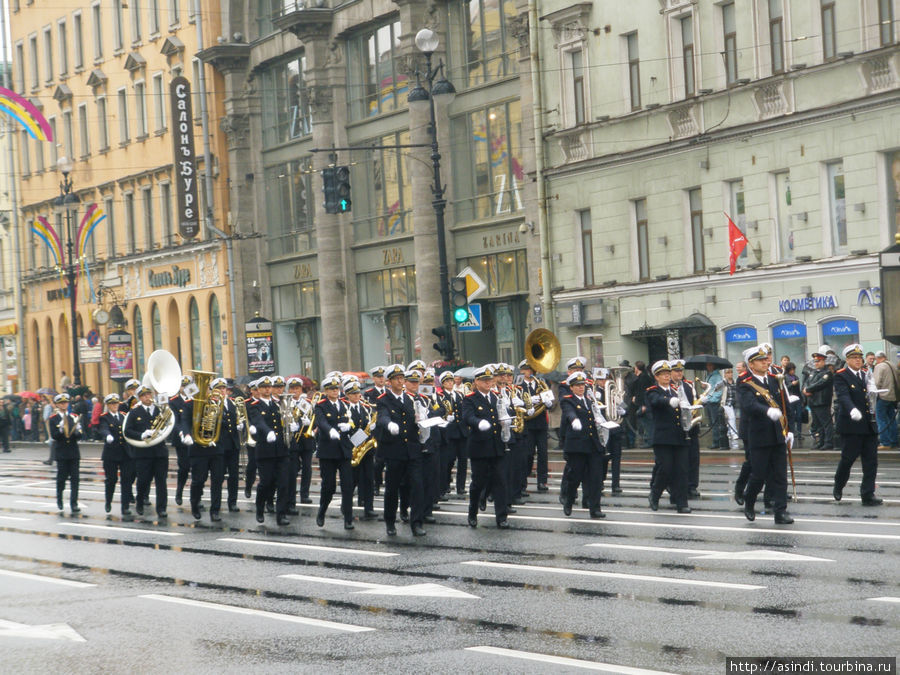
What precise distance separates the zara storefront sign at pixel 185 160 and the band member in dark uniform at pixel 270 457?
123 ft

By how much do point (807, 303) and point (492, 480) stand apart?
15.1 meters

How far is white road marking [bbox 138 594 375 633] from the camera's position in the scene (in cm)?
1192

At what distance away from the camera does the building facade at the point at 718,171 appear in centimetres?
3106

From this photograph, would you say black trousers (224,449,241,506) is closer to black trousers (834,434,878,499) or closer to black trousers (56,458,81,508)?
black trousers (56,458,81,508)

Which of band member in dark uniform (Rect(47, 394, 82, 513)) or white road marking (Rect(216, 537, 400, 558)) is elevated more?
band member in dark uniform (Rect(47, 394, 82, 513))

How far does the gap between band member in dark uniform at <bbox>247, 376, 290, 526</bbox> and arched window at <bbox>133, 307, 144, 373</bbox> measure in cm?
4501

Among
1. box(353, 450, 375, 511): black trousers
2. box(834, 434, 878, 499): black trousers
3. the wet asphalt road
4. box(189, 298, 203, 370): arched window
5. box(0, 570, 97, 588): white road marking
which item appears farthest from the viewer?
box(189, 298, 203, 370): arched window

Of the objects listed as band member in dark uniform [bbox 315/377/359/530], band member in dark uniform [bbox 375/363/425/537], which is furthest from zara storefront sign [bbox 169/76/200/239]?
band member in dark uniform [bbox 375/363/425/537]

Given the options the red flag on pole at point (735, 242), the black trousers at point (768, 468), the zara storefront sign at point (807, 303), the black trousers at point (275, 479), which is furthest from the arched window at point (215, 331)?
the black trousers at point (768, 468)

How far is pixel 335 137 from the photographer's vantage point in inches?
1959

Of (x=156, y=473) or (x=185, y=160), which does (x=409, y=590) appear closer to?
(x=156, y=473)

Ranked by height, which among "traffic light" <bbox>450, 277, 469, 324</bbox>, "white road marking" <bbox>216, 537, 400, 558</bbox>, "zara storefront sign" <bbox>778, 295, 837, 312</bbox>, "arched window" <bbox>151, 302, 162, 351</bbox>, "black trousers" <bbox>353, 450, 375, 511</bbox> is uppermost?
"arched window" <bbox>151, 302, 162, 351</bbox>

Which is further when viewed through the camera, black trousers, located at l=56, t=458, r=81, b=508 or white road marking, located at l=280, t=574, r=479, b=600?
black trousers, located at l=56, t=458, r=81, b=508

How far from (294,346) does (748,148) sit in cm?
2411
